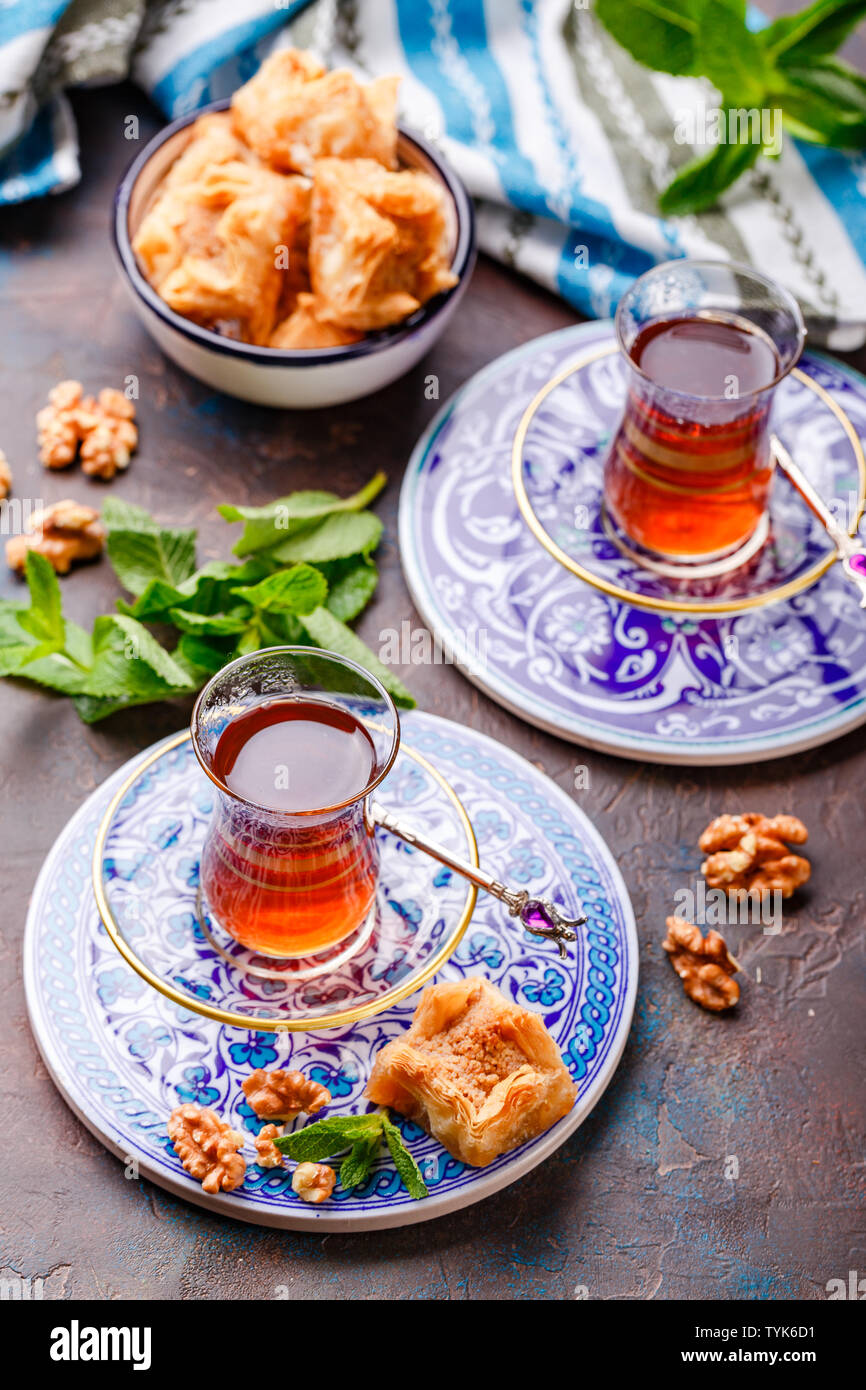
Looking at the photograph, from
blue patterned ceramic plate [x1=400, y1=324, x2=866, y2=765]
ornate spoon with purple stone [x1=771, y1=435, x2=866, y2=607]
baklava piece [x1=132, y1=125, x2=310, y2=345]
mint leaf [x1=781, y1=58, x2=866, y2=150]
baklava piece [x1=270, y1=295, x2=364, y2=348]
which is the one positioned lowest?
blue patterned ceramic plate [x1=400, y1=324, x2=866, y2=765]

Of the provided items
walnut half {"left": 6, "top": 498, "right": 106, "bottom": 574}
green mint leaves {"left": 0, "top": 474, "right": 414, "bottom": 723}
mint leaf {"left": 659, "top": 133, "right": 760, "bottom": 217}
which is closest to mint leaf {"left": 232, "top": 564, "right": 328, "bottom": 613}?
green mint leaves {"left": 0, "top": 474, "right": 414, "bottom": 723}

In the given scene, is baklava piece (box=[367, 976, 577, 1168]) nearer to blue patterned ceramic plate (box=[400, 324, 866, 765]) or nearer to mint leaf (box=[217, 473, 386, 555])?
blue patterned ceramic plate (box=[400, 324, 866, 765])

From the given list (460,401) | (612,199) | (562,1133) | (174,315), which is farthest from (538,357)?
(562,1133)

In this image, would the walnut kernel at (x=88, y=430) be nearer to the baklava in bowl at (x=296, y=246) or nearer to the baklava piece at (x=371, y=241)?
the baklava in bowl at (x=296, y=246)

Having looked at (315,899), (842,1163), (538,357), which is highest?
(538,357)

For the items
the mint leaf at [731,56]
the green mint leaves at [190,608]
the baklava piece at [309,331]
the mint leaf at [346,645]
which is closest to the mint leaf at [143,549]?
the green mint leaves at [190,608]

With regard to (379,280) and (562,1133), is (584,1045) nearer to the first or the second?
(562,1133)

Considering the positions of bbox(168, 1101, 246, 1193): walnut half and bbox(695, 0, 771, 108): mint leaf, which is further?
bbox(695, 0, 771, 108): mint leaf
